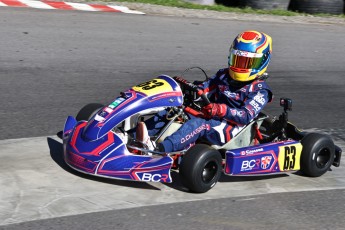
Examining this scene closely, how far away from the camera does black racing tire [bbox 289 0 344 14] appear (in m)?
12.9

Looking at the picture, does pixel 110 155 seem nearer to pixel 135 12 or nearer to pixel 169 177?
pixel 169 177

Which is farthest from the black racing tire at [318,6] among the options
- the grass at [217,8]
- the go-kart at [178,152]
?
the go-kart at [178,152]

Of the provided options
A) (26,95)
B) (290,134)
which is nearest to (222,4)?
(26,95)

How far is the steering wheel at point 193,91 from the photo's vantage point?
4.88 metres

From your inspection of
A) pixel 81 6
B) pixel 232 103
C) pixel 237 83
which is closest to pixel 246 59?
pixel 237 83

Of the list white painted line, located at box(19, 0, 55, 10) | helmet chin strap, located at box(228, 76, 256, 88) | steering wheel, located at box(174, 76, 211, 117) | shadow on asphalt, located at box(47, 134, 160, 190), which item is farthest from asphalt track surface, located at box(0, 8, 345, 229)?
helmet chin strap, located at box(228, 76, 256, 88)

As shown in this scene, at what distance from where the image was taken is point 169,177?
15.0 ft

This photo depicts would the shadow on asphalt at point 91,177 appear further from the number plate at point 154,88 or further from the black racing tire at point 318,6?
the black racing tire at point 318,6

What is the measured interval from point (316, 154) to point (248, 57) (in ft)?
2.93

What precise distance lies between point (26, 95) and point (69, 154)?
7.56 ft

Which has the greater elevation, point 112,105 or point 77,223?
point 112,105

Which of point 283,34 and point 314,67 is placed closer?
point 314,67

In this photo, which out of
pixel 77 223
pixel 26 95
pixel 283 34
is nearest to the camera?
pixel 77 223

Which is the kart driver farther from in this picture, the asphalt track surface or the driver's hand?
the asphalt track surface
